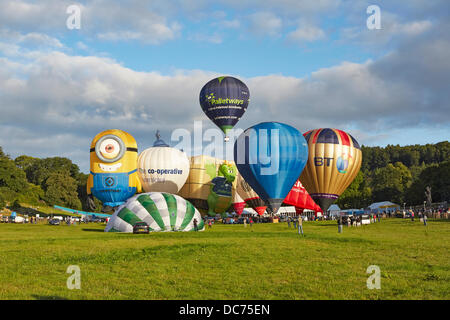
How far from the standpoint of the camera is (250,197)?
70438mm

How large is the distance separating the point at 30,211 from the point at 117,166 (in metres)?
39.0

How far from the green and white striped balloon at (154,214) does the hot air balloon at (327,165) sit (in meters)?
23.3

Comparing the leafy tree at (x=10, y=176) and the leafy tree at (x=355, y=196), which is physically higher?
the leafy tree at (x=10, y=176)

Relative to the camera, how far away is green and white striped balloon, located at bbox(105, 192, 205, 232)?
115 ft

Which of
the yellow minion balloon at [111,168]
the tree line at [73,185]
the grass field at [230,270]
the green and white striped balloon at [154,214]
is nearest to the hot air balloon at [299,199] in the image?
the yellow minion balloon at [111,168]

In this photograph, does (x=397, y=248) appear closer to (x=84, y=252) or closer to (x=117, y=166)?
(x=84, y=252)

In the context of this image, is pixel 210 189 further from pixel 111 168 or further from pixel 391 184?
pixel 391 184

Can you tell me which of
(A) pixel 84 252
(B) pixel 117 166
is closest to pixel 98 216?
(B) pixel 117 166

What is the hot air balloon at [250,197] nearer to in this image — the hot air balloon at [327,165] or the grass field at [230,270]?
the hot air balloon at [327,165]

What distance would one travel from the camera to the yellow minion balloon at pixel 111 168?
60.5 meters

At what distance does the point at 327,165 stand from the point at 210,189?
26949 millimetres

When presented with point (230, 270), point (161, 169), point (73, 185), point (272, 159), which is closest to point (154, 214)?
point (272, 159)

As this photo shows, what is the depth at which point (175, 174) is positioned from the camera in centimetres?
6475

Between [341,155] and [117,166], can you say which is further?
[117,166]
